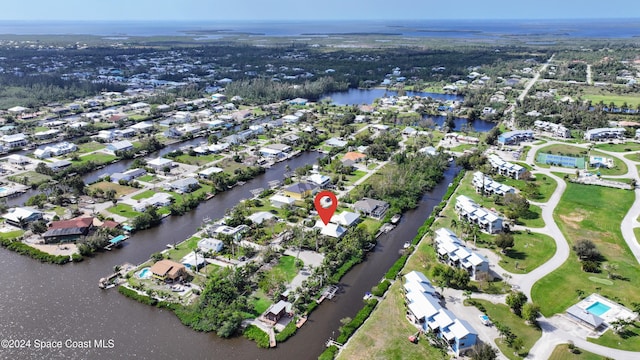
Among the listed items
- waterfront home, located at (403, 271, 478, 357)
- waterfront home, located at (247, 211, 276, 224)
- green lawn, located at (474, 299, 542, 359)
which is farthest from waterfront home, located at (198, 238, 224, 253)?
green lawn, located at (474, 299, 542, 359)

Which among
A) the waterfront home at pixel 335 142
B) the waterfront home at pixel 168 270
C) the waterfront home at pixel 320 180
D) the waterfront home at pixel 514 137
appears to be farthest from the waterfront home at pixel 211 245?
the waterfront home at pixel 514 137

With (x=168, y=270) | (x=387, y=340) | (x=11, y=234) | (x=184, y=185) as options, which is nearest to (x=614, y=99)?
(x=184, y=185)

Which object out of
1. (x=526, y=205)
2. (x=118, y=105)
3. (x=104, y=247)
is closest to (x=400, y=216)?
(x=526, y=205)

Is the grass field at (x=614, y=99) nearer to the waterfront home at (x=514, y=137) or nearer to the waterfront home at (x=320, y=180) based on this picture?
the waterfront home at (x=514, y=137)

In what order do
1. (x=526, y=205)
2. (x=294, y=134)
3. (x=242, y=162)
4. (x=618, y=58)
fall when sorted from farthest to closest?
(x=618, y=58)
(x=294, y=134)
(x=242, y=162)
(x=526, y=205)

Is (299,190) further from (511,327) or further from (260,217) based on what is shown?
(511,327)

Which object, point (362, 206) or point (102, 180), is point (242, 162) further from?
point (362, 206)
